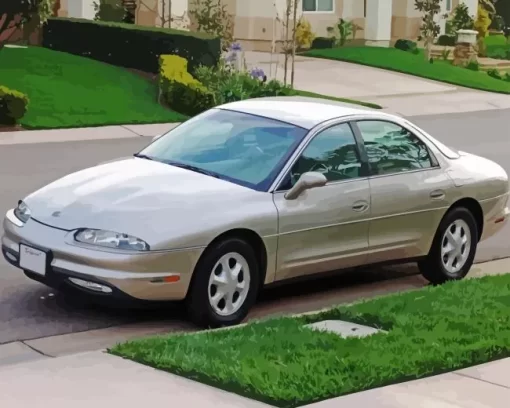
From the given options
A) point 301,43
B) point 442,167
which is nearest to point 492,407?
point 442,167

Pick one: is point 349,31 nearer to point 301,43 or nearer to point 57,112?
point 301,43

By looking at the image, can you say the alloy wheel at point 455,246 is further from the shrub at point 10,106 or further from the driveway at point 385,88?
the driveway at point 385,88

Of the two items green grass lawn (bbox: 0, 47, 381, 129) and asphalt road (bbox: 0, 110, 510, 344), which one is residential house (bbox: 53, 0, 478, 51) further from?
asphalt road (bbox: 0, 110, 510, 344)

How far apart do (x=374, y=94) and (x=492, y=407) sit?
947 inches

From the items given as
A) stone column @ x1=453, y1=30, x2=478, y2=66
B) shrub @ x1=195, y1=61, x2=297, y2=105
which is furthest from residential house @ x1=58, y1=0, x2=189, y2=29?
stone column @ x1=453, y1=30, x2=478, y2=66

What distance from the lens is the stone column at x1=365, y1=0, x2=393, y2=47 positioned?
42438mm

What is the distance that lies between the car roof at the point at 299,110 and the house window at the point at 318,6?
32.0 meters

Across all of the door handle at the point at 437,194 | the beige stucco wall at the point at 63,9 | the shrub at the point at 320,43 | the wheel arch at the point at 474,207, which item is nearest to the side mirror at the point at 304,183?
the door handle at the point at 437,194

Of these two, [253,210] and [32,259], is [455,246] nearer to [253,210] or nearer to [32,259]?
[253,210]

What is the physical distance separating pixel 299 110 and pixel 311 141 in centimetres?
55

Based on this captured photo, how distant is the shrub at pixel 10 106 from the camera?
20141 millimetres

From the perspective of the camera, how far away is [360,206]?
8789mm

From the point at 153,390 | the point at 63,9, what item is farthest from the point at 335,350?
the point at 63,9

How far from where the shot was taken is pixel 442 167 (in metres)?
9.59
